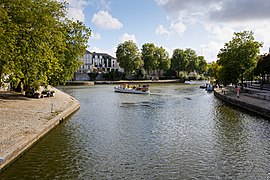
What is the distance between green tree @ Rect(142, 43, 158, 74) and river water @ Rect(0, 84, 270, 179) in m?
105

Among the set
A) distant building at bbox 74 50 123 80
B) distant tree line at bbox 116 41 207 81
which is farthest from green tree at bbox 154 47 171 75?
distant building at bbox 74 50 123 80

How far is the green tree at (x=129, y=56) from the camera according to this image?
12388 centimetres

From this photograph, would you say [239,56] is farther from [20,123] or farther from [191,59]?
[191,59]

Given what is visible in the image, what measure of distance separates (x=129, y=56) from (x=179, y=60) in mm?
32541

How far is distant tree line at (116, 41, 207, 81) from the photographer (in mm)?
124625

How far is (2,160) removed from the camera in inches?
484

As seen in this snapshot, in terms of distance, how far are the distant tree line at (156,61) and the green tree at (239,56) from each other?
73509 mm

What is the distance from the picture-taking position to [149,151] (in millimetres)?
15992

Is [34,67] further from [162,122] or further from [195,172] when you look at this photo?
[195,172]

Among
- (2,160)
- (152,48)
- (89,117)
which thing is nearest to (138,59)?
(152,48)

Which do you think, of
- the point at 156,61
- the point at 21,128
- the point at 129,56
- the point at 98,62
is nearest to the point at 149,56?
the point at 156,61

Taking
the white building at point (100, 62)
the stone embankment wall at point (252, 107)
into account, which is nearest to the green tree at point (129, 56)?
the white building at point (100, 62)

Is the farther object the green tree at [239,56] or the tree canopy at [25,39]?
the green tree at [239,56]

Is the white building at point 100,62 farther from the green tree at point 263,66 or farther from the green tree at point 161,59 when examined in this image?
the green tree at point 263,66
